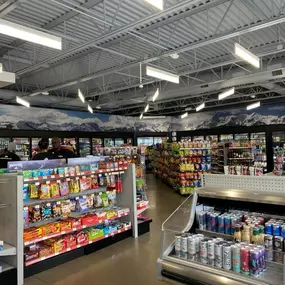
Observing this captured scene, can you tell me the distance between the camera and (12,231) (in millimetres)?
3912

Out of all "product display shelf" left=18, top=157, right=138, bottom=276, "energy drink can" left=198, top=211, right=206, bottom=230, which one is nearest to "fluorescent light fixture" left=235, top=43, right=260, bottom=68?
"product display shelf" left=18, top=157, right=138, bottom=276

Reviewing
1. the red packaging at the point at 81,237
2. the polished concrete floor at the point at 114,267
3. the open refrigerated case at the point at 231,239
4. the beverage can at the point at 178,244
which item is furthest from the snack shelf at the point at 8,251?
the beverage can at the point at 178,244

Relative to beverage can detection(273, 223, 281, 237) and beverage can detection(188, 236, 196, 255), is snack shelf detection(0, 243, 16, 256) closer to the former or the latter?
beverage can detection(188, 236, 196, 255)

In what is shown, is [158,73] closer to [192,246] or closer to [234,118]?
[192,246]

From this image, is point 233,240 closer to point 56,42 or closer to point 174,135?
point 56,42

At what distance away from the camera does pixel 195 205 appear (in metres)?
2.87

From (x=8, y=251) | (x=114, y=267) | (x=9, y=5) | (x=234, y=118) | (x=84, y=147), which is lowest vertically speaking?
(x=114, y=267)

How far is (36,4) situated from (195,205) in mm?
5032

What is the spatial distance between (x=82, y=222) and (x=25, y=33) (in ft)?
10.8

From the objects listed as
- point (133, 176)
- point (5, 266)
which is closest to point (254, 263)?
point (5, 266)

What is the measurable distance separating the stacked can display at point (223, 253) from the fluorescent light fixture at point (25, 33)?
4.00m

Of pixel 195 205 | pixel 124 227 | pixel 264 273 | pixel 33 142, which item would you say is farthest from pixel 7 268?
pixel 33 142

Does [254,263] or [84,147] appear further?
[84,147]

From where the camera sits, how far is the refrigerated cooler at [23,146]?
517 inches
